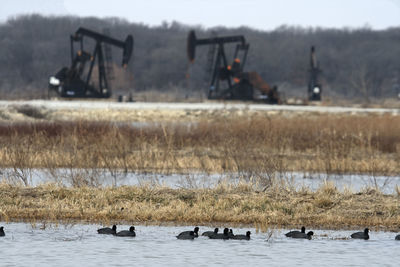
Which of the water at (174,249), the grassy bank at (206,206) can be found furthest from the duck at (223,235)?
the grassy bank at (206,206)

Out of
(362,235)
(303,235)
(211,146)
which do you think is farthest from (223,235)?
(211,146)

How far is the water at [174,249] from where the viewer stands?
45.2ft

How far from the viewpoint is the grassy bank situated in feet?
58.9

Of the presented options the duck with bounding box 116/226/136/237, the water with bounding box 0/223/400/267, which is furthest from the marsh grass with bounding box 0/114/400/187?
the duck with bounding box 116/226/136/237

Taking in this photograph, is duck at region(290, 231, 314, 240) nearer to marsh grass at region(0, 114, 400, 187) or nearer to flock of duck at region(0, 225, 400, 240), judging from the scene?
flock of duck at region(0, 225, 400, 240)

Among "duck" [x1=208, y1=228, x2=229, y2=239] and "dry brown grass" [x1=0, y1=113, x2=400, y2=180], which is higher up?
"dry brown grass" [x1=0, y1=113, x2=400, y2=180]

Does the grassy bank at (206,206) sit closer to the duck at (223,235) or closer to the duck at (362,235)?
the duck at (223,235)

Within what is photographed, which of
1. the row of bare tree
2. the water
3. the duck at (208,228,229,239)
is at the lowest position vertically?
the water

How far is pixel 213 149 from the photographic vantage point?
1336 inches

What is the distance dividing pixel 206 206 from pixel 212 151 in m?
14.8

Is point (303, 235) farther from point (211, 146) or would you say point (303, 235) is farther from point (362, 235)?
point (211, 146)

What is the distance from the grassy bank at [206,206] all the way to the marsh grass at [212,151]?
1.39 m

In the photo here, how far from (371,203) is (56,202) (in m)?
7.24

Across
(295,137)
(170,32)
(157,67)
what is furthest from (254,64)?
(295,137)
